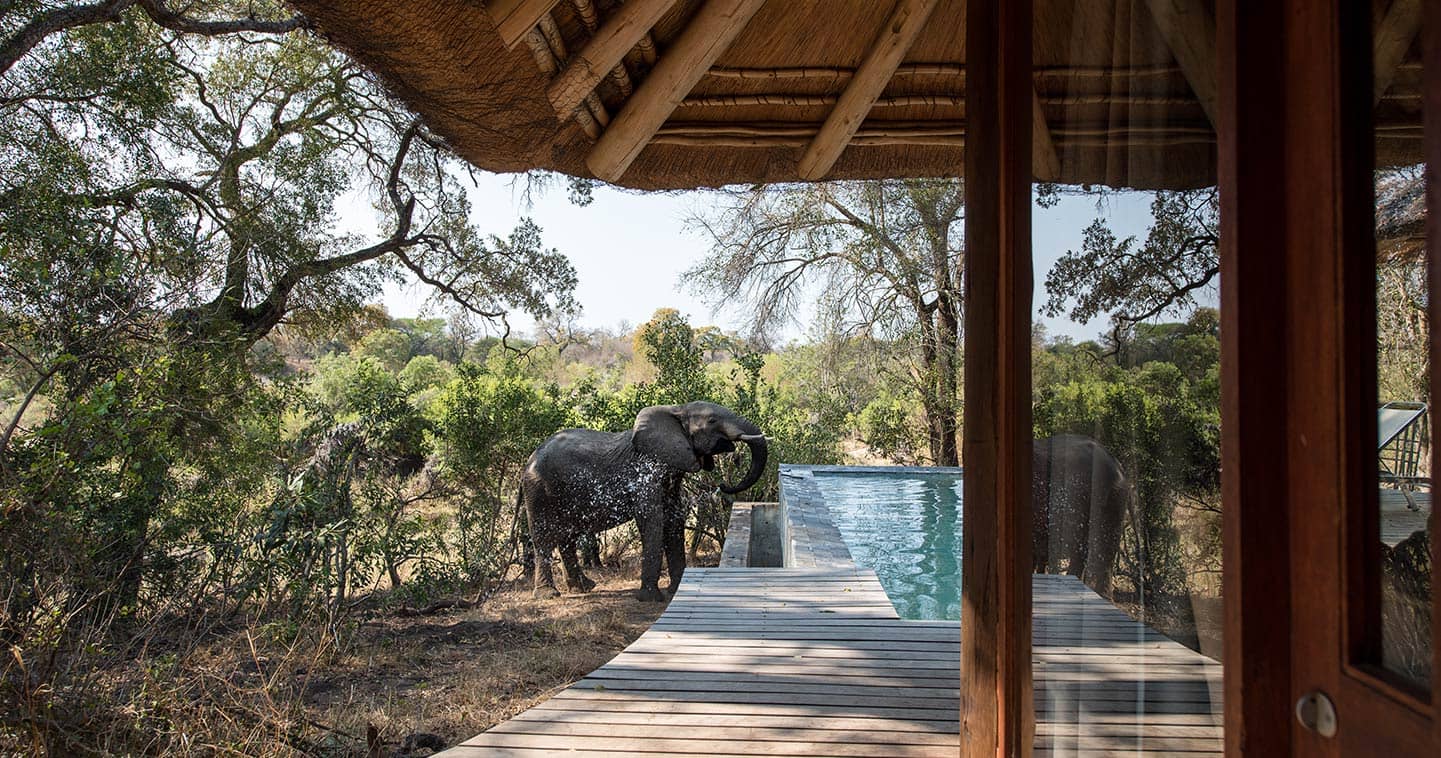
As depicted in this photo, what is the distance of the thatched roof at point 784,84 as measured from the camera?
1073mm

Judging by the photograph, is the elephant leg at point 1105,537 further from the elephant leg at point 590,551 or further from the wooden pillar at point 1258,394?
the elephant leg at point 590,551

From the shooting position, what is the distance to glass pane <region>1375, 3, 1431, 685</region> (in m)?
0.63

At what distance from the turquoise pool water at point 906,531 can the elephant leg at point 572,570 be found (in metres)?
2.49

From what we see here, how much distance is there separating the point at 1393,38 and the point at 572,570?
7602 millimetres

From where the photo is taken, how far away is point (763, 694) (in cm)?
260

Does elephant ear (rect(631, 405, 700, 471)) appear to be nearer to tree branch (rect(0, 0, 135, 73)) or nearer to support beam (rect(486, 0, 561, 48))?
tree branch (rect(0, 0, 135, 73))

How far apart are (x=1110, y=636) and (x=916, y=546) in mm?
6743

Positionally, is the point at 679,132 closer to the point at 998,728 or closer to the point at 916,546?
the point at 998,728

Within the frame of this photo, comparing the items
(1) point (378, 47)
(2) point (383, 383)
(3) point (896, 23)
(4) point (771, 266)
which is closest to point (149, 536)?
(2) point (383, 383)

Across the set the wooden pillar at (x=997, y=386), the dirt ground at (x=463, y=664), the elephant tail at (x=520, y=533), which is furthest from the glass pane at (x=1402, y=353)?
the elephant tail at (x=520, y=533)

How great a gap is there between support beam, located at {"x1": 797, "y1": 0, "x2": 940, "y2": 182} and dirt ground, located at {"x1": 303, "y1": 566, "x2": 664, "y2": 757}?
318cm

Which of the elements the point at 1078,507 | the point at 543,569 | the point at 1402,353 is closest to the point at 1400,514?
the point at 1402,353

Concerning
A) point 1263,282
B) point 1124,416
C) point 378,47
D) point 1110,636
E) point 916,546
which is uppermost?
point 378,47

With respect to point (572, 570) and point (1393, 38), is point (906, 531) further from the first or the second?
point (1393, 38)
